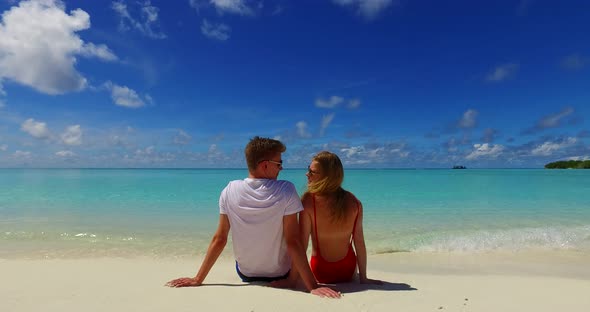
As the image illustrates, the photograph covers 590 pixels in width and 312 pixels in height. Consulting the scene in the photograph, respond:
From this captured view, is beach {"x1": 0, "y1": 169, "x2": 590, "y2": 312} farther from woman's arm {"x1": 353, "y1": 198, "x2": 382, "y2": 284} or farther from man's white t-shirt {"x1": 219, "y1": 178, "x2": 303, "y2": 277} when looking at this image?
man's white t-shirt {"x1": 219, "y1": 178, "x2": 303, "y2": 277}

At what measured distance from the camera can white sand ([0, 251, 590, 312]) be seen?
9.58 ft

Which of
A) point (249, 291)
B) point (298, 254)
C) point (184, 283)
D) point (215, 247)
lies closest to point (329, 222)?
point (298, 254)

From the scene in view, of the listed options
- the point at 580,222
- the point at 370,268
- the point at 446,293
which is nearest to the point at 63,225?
the point at 370,268

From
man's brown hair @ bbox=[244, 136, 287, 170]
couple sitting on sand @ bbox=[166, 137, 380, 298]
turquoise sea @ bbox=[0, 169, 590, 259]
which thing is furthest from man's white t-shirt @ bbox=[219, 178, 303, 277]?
turquoise sea @ bbox=[0, 169, 590, 259]

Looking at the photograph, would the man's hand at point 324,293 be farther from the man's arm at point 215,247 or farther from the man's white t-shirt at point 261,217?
the man's arm at point 215,247

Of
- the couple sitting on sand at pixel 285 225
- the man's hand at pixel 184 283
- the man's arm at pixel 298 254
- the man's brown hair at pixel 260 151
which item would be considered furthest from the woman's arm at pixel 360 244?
the man's hand at pixel 184 283

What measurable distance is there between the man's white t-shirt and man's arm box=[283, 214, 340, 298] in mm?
67

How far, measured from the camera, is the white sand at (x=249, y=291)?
9.58 feet

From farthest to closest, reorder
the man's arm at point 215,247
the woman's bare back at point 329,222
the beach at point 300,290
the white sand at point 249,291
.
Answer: the woman's bare back at point 329,222 < the man's arm at point 215,247 < the beach at point 300,290 < the white sand at point 249,291

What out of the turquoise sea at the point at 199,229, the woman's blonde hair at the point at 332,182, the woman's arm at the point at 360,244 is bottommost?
the turquoise sea at the point at 199,229

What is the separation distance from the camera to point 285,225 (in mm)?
3176

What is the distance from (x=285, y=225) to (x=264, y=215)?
21 cm

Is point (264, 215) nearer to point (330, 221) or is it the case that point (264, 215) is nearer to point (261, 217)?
point (261, 217)

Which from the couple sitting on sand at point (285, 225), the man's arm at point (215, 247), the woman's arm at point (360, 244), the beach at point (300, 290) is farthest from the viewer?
the woman's arm at point (360, 244)
